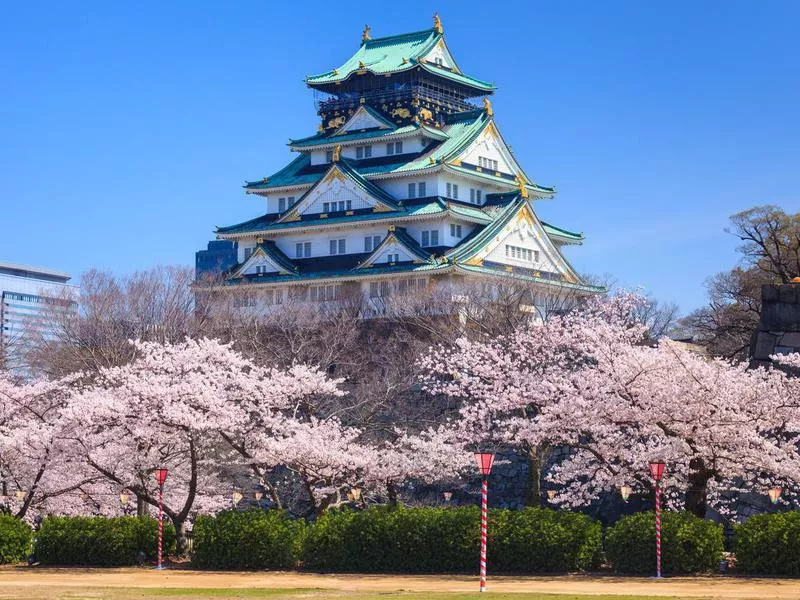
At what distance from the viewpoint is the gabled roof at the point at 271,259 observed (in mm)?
88938

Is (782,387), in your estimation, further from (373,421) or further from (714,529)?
(373,421)

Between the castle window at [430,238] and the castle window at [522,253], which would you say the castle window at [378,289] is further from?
the castle window at [522,253]

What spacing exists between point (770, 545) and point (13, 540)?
71.1ft

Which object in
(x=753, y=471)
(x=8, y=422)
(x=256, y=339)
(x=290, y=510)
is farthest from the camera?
(x=256, y=339)

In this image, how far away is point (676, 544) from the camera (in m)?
33.8

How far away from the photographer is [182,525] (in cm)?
4112

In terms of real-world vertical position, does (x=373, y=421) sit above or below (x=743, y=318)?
below

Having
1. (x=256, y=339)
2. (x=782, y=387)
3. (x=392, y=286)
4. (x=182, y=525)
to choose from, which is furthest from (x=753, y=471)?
(x=392, y=286)

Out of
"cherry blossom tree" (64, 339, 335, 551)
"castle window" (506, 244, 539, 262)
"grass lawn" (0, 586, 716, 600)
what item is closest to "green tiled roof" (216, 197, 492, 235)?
"castle window" (506, 244, 539, 262)

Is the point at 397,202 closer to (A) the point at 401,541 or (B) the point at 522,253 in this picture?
(B) the point at 522,253

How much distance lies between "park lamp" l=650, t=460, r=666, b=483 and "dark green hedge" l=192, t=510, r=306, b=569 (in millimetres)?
9842

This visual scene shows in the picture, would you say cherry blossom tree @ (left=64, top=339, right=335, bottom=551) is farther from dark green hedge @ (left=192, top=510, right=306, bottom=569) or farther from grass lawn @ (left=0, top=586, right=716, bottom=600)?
grass lawn @ (left=0, top=586, right=716, bottom=600)

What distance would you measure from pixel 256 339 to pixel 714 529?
35491 mm

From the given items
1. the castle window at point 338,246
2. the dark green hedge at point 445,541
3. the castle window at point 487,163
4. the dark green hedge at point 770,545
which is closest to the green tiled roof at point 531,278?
the castle window at point 487,163
